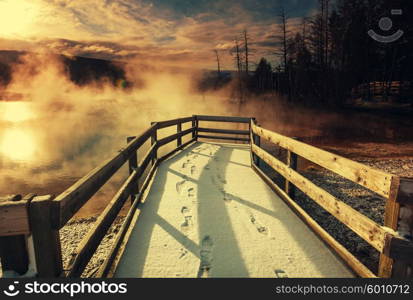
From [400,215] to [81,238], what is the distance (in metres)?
5.58

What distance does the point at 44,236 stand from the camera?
67.1 inches

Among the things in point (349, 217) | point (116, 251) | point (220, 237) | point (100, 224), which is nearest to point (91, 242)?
point (100, 224)

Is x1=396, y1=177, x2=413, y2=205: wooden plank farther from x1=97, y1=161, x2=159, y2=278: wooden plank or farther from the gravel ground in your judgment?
the gravel ground

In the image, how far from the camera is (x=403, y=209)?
81.4 inches

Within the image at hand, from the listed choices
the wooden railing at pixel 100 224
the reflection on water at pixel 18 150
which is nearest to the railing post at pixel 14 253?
the wooden railing at pixel 100 224

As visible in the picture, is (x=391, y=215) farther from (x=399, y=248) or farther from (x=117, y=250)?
(x=117, y=250)

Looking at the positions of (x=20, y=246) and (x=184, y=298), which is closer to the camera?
(x=20, y=246)

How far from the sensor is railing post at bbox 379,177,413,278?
2.01 m

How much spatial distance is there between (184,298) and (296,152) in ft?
9.25

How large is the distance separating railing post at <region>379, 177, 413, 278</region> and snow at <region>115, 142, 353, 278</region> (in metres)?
0.65

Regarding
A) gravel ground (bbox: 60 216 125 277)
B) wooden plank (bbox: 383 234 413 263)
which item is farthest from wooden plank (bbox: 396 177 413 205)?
gravel ground (bbox: 60 216 125 277)

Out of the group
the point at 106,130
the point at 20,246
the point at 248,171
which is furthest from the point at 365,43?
the point at 20,246

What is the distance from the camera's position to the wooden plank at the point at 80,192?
1.80m

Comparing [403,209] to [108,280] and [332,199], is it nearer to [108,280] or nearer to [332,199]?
[332,199]
